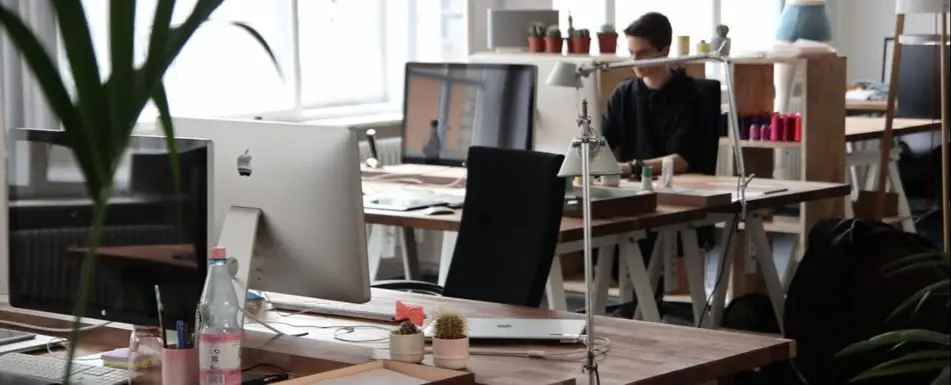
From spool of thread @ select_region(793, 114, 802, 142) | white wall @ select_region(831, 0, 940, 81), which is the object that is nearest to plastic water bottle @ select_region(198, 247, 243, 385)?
spool of thread @ select_region(793, 114, 802, 142)

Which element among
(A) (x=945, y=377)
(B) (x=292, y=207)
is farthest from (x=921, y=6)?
(A) (x=945, y=377)

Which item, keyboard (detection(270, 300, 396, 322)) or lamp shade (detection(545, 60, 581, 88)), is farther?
lamp shade (detection(545, 60, 581, 88))

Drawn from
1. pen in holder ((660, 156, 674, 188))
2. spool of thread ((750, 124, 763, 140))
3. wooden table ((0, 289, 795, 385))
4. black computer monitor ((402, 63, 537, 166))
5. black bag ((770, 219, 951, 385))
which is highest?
black computer monitor ((402, 63, 537, 166))

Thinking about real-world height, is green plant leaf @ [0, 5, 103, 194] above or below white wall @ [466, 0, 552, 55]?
below

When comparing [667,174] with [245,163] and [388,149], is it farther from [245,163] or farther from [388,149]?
[388,149]

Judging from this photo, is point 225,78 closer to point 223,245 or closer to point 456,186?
point 456,186

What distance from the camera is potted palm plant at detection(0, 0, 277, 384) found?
962 millimetres

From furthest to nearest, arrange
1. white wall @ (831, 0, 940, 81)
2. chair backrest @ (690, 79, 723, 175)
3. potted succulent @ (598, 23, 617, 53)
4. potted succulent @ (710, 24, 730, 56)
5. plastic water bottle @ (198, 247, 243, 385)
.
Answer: white wall @ (831, 0, 940, 81), potted succulent @ (598, 23, 617, 53), chair backrest @ (690, 79, 723, 175), potted succulent @ (710, 24, 730, 56), plastic water bottle @ (198, 247, 243, 385)

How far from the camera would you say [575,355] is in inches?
94.3

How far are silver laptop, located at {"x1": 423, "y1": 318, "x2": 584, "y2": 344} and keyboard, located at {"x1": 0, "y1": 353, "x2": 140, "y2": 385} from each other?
528 millimetres

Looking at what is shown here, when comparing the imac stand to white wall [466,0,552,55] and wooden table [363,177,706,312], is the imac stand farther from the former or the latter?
white wall [466,0,552,55]

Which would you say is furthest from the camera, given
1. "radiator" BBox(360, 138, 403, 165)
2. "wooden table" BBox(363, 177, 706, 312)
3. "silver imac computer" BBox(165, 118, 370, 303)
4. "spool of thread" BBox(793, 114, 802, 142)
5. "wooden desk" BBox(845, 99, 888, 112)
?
"wooden desk" BBox(845, 99, 888, 112)

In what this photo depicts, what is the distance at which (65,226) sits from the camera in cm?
236

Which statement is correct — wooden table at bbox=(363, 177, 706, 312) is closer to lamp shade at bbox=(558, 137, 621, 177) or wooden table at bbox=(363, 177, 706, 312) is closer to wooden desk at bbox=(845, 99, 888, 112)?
lamp shade at bbox=(558, 137, 621, 177)
